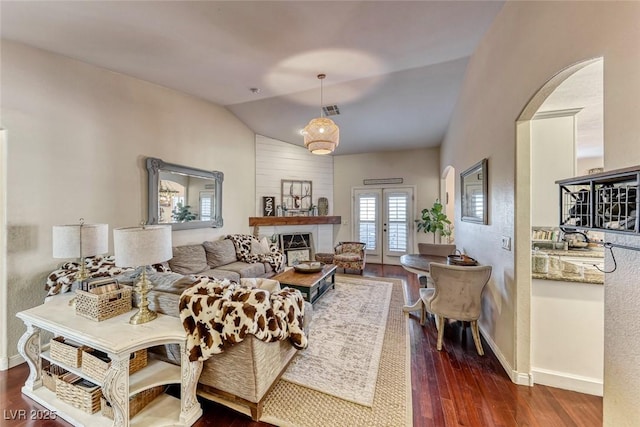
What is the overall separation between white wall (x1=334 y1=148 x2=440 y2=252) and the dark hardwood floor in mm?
4337

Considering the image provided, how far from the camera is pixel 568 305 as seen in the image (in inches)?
80.0

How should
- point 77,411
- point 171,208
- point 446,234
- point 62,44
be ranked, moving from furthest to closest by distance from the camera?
point 446,234 → point 171,208 → point 62,44 → point 77,411

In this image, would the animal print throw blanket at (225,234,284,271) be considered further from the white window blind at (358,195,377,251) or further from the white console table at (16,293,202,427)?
the white window blind at (358,195,377,251)

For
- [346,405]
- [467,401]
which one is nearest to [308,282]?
[346,405]

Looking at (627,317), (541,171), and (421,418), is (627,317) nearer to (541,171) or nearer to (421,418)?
(421,418)

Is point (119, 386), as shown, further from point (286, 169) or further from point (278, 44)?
point (286, 169)

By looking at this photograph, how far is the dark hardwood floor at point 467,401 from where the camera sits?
5.70ft

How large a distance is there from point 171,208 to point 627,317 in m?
4.79

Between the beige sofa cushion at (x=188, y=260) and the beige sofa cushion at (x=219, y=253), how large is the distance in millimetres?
157

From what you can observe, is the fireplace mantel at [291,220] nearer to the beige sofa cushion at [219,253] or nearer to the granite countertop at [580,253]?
the beige sofa cushion at [219,253]

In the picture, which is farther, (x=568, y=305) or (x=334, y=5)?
(x=334, y=5)

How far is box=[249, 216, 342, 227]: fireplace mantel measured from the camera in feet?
18.7

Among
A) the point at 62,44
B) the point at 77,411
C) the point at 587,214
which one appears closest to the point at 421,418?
the point at 587,214

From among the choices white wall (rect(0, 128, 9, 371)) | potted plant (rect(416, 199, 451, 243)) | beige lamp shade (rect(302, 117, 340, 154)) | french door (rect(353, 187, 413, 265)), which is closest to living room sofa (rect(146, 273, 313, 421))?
white wall (rect(0, 128, 9, 371))
